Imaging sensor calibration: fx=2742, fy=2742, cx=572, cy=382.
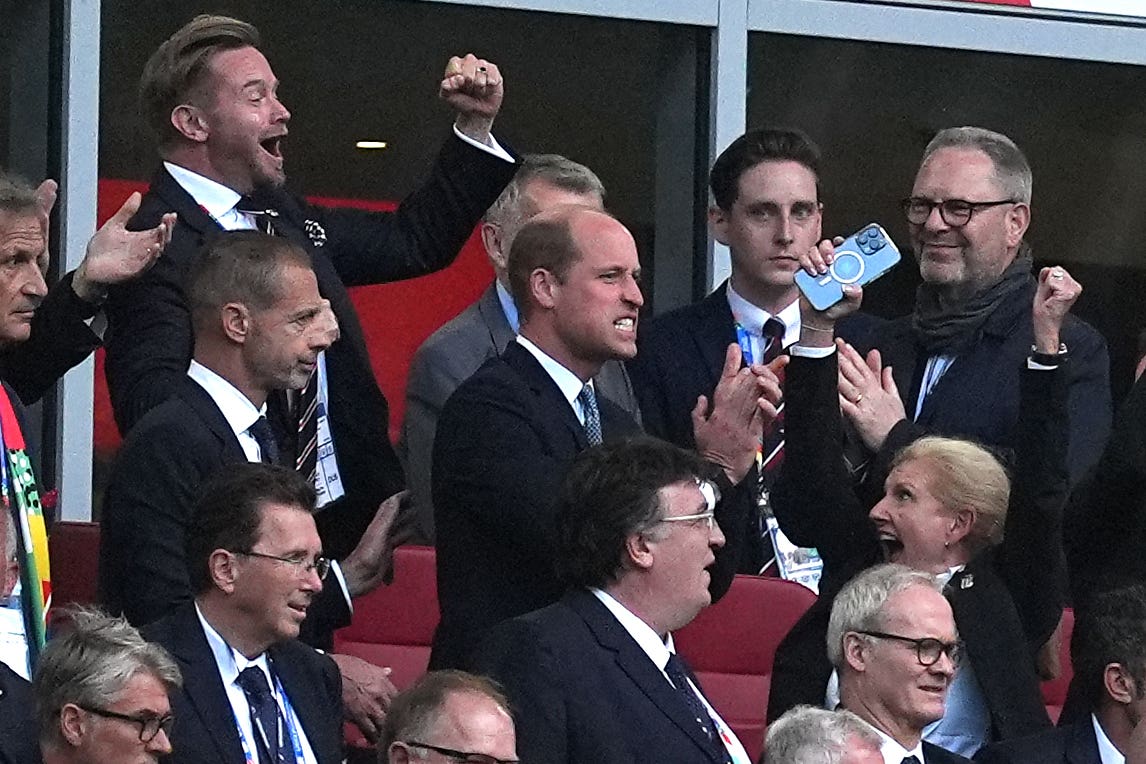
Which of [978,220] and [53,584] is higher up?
[978,220]

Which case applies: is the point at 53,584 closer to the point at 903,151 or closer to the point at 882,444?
the point at 882,444

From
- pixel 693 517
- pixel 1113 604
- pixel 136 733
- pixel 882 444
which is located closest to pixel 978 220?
pixel 882 444

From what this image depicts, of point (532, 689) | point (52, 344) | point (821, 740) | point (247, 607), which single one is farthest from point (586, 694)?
point (52, 344)

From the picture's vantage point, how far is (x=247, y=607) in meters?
5.55

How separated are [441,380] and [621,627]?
1698mm

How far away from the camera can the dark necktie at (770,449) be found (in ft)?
22.4

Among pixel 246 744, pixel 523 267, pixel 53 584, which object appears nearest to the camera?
pixel 246 744

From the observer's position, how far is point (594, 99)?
9070mm

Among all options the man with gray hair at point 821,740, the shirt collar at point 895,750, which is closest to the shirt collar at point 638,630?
the man with gray hair at point 821,740

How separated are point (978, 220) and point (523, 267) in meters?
1.49

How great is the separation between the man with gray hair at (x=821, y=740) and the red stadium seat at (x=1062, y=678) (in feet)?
6.01

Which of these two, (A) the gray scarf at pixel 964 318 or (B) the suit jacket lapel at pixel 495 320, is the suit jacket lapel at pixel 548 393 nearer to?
(B) the suit jacket lapel at pixel 495 320

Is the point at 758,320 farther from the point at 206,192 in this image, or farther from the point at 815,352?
the point at 206,192

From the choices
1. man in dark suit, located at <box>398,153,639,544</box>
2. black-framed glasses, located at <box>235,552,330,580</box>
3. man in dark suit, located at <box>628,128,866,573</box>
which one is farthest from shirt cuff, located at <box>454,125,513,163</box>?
black-framed glasses, located at <box>235,552,330,580</box>
